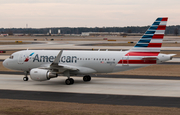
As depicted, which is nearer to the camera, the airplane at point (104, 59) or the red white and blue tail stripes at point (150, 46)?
the airplane at point (104, 59)

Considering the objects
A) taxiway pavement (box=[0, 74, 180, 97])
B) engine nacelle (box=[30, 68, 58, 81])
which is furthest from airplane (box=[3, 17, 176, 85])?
taxiway pavement (box=[0, 74, 180, 97])

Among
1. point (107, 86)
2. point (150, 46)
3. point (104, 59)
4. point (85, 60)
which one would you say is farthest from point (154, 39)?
point (85, 60)

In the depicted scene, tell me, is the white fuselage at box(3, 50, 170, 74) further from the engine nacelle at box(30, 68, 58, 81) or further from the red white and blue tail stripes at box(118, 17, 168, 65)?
the engine nacelle at box(30, 68, 58, 81)

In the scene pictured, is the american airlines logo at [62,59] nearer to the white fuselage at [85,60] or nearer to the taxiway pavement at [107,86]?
the white fuselage at [85,60]

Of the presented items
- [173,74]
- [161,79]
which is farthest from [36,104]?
[173,74]

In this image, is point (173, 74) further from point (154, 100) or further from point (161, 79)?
point (154, 100)

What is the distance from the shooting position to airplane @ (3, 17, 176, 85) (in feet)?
108

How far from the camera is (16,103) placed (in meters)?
23.6

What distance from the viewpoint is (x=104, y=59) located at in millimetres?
34500

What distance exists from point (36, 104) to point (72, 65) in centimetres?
1275

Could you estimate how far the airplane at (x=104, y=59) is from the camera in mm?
33031

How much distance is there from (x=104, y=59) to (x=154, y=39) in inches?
253

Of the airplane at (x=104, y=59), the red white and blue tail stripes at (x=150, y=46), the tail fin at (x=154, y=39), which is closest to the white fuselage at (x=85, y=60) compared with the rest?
the airplane at (x=104, y=59)

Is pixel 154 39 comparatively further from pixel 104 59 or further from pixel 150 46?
pixel 104 59
